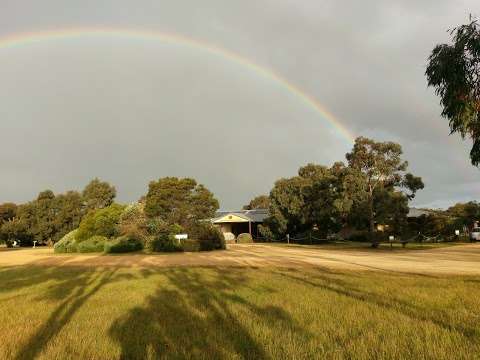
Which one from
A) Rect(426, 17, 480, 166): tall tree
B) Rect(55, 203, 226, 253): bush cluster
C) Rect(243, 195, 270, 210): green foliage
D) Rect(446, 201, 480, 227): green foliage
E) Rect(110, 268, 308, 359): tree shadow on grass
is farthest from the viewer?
Rect(243, 195, 270, 210): green foliage

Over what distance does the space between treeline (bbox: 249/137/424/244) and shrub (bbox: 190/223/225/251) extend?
13565 mm

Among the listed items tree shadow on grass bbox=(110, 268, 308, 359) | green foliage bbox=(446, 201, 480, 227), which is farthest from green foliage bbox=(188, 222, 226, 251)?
green foliage bbox=(446, 201, 480, 227)

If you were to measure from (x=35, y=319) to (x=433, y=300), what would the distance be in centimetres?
825

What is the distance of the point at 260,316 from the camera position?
772 centimetres

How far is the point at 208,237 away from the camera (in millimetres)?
35844

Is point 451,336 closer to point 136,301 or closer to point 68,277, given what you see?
point 136,301

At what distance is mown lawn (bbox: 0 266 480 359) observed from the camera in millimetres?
5676

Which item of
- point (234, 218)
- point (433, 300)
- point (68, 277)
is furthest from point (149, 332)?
point (234, 218)

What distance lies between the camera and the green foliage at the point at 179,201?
176 feet

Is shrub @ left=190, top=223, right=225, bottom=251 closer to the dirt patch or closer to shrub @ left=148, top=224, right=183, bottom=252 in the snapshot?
shrub @ left=148, top=224, right=183, bottom=252

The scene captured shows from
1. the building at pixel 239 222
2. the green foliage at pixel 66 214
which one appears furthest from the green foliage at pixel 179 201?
the green foliage at pixel 66 214

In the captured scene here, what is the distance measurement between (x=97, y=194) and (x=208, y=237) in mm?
42309

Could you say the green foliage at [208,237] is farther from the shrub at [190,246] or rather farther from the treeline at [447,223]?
the treeline at [447,223]

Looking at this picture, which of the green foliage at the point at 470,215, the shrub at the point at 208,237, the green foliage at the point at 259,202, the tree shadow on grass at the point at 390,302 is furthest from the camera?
the green foliage at the point at 259,202
